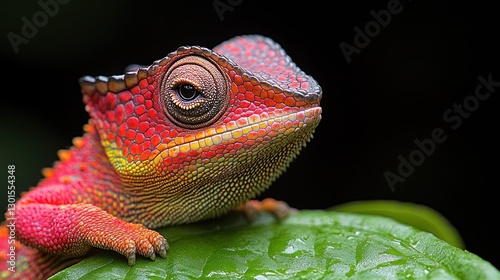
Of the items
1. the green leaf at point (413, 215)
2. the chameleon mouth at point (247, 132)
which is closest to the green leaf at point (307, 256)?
the chameleon mouth at point (247, 132)

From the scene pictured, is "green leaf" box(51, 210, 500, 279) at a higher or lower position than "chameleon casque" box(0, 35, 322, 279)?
lower

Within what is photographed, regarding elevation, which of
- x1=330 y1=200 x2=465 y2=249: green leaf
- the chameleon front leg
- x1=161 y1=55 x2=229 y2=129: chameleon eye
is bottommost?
x1=330 y1=200 x2=465 y2=249: green leaf

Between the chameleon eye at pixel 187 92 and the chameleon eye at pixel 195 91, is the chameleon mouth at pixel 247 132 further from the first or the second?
the chameleon eye at pixel 187 92

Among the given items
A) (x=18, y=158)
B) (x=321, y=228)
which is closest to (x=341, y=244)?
(x=321, y=228)

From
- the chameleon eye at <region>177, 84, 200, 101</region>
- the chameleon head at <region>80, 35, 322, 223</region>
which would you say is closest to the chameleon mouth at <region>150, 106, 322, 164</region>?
the chameleon head at <region>80, 35, 322, 223</region>

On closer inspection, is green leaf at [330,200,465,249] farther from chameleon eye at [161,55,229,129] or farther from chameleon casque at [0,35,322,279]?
chameleon eye at [161,55,229,129]

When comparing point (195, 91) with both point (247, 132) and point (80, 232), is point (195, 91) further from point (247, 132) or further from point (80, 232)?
point (80, 232)

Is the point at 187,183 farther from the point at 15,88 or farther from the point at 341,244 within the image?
the point at 15,88
